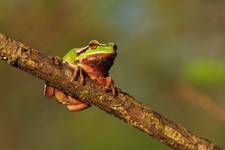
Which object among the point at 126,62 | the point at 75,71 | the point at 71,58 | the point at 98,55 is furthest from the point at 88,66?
the point at 126,62

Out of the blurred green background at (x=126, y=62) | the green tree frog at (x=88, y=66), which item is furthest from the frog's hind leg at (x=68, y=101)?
the blurred green background at (x=126, y=62)

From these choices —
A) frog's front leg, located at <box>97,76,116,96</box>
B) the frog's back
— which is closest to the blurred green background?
the frog's back

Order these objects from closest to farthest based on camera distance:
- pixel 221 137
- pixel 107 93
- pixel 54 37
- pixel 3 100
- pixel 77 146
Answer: pixel 107 93 → pixel 54 37 → pixel 3 100 → pixel 77 146 → pixel 221 137

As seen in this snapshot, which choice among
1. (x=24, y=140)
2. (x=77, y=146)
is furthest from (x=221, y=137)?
(x=24, y=140)

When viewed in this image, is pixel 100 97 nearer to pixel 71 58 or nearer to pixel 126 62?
pixel 71 58

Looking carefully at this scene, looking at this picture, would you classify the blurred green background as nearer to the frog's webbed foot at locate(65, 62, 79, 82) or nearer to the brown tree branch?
the brown tree branch

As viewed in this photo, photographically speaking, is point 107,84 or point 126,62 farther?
point 126,62

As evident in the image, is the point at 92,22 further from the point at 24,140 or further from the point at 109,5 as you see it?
the point at 24,140

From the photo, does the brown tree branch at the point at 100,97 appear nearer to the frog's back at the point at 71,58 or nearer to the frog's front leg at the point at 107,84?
the frog's front leg at the point at 107,84
